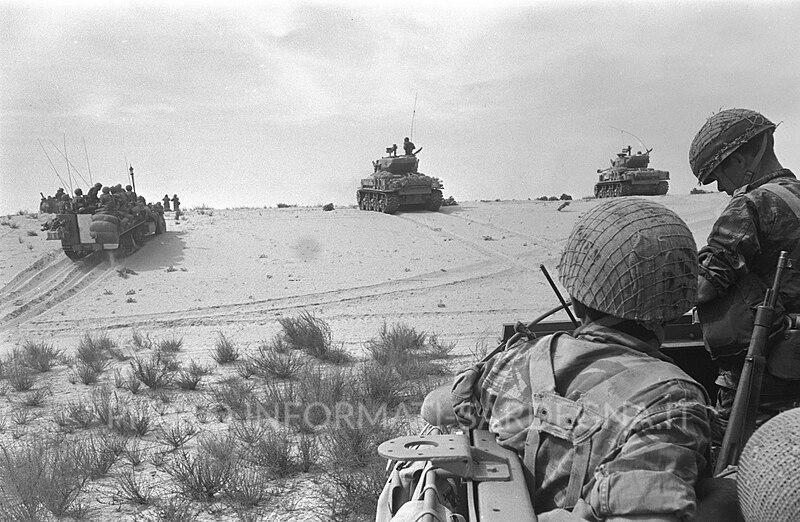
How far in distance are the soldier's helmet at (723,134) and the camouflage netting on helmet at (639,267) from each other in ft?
3.92

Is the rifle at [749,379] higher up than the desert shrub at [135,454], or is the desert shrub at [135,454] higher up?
the rifle at [749,379]

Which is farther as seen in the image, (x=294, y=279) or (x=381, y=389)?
(x=294, y=279)

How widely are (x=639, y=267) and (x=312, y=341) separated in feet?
23.1

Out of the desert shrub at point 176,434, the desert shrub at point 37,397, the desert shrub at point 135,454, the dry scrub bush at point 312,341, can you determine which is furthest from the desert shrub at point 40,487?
the dry scrub bush at point 312,341

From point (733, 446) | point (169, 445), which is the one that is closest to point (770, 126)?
point (733, 446)

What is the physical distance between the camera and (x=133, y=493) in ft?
13.9

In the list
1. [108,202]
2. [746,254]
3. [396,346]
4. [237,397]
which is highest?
[108,202]

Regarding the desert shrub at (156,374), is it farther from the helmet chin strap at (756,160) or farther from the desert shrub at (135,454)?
the helmet chin strap at (756,160)

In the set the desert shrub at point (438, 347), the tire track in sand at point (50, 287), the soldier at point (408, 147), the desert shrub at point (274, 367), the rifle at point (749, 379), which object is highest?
the soldier at point (408, 147)

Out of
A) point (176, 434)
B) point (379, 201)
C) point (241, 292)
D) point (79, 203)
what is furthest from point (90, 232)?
point (176, 434)

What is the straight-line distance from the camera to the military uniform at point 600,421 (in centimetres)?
142

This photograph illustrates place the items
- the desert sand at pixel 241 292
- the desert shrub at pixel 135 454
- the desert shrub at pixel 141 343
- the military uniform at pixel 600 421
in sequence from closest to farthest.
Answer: the military uniform at pixel 600 421
the desert shrub at pixel 135 454
the desert sand at pixel 241 292
the desert shrub at pixel 141 343

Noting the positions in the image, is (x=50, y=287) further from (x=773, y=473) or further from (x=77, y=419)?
(x=773, y=473)

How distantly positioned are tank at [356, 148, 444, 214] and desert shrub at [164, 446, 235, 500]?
21.2m
